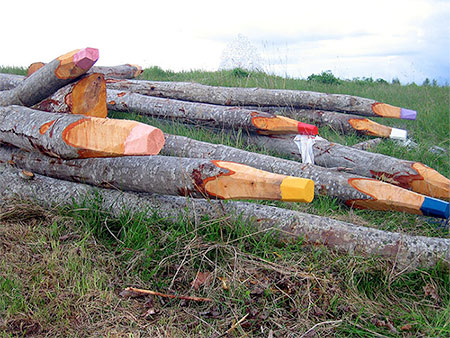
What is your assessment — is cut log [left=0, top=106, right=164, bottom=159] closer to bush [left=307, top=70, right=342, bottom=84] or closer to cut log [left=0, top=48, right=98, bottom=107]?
cut log [left=0, top=48, right=98, bottom=107]

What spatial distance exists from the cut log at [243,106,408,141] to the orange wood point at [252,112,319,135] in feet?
4.69

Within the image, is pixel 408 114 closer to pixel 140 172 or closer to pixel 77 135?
pixel 140 172

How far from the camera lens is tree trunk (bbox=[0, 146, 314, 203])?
290cm

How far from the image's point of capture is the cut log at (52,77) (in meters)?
3.99

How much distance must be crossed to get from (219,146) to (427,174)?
2.26m

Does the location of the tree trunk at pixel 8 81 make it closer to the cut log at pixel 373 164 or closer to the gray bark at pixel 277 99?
the gray bark at pixel 277 99

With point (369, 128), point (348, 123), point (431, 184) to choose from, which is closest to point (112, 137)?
point (431, 184)

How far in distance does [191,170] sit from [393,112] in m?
4.36

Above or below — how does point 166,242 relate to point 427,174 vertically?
below

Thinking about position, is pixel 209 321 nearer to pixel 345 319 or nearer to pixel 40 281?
pixel 345 319

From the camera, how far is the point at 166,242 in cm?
338

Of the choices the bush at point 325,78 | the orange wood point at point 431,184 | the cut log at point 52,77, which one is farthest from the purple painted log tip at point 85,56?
the bush at point 325,78

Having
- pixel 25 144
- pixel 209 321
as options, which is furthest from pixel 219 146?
pixel 209 321

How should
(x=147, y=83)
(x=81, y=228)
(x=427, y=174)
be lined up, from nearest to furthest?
1. (x=81, y=228)
2. (x=427, y=174)
3. (x=147, y=83)
